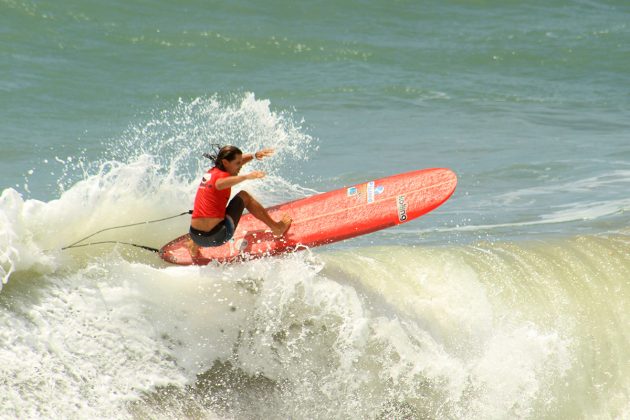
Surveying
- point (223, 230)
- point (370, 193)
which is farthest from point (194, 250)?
point (370, 193)

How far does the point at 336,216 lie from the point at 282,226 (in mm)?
517

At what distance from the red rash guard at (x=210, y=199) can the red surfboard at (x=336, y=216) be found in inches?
21.8

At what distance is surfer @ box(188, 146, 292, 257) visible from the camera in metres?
7.47

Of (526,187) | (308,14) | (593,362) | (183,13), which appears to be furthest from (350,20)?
(593,362)

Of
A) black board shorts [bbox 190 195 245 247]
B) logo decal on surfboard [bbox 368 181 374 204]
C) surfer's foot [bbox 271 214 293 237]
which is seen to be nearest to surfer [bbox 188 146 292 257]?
black board shorts [bbox 190 195 245 247]

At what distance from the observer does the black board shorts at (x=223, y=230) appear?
7.65 m

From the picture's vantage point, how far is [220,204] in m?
7.61

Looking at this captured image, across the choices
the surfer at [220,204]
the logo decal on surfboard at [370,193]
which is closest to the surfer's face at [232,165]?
the surfer at [220,204]

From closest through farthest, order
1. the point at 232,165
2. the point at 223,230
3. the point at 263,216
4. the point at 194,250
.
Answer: the point at 232,165 < the point at 223,230 < the point at 263,216 < the point at 194,250

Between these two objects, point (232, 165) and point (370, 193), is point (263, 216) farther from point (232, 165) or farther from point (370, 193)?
point (370, 193)

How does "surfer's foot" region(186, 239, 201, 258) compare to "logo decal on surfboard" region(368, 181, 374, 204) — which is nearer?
"surfer's foot" region(186, 239, 201, 258)

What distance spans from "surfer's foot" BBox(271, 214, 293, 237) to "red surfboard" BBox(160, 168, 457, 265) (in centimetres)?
5

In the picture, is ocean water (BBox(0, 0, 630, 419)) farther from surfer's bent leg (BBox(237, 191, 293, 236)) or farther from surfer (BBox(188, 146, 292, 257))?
surfer (BBox(188, 146, 292, 257))

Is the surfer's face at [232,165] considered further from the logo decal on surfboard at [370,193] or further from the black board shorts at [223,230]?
the logo decal on surfboard at [370,193]
